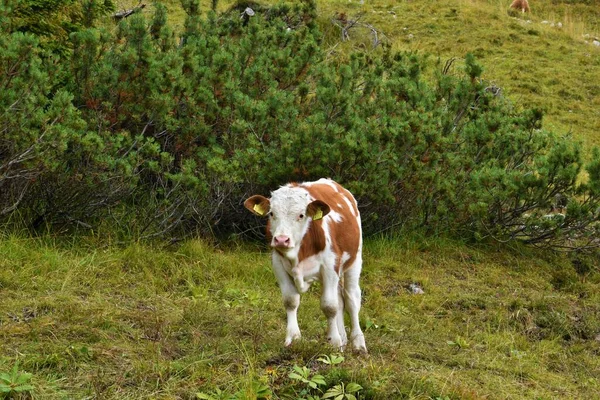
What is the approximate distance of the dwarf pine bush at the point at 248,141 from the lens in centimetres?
730

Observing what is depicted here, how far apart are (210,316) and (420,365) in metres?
Answer: 1.56

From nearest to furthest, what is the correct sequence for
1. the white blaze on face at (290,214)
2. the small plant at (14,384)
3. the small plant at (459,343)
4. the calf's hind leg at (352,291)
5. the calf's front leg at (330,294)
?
the small plant at (14,384) < the white blaze on face at (290,214) < the calf's front leg at (330,294) < the calf's hind leg at (352,291) < the small plant at (459,343)

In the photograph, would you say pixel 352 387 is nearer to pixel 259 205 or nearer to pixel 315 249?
pixel 315 249

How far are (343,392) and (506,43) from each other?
1540cm

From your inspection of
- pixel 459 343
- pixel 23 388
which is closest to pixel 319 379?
pixel 23 388

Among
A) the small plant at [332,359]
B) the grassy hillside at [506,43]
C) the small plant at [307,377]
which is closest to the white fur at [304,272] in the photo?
the small plant at [332,359]

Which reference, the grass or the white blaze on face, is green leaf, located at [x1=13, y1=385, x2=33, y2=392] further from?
the white blaze on face

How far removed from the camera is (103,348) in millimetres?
4938

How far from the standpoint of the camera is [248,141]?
7.98 m

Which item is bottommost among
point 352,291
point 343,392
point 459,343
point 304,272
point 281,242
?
point 459,343

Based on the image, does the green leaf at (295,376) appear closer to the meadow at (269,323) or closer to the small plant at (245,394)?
the meadow at (269,323)

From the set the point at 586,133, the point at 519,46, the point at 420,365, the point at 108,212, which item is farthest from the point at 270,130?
the point at 519,46

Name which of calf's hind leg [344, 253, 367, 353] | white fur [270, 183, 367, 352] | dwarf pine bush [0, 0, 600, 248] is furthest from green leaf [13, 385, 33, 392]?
dwarf pine bush [0, 0, 600, 248]

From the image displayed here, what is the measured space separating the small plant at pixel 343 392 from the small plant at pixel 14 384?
158 cm
